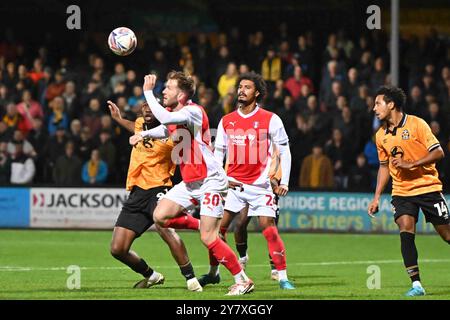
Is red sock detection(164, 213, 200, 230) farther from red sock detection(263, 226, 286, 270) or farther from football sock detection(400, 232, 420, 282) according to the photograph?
football sock detection(400, 232, 420, 282)

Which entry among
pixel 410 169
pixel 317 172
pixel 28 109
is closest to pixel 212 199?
pixel 410 169

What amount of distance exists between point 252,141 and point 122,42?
1.84 metres

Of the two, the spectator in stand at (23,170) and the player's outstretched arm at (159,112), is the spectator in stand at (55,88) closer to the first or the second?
the spectator in stand at (23,170)

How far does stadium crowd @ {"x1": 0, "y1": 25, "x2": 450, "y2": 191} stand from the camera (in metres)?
21.5

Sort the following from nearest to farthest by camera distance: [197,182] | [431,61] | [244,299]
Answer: [244,299] → [197,182] → [431,61]

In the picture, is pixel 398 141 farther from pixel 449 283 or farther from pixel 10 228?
pixel 10 228

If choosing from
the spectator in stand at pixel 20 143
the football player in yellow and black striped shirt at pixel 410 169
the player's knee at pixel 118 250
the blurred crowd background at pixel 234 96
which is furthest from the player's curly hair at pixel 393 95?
the spectator in stand at pixel 20 143

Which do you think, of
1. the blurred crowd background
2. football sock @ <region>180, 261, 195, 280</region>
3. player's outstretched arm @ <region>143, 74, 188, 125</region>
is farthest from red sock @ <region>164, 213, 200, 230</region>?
the blurred crowd background

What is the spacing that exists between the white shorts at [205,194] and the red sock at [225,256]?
29cm

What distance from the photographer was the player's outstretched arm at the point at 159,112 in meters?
10.5

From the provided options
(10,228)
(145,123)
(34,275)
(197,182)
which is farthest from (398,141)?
(10,228)

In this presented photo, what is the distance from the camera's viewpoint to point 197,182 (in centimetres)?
1109

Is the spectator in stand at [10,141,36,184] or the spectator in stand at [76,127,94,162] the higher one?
the spectator in stand at [76,127,94,162]

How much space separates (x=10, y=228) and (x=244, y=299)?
11612 mm
